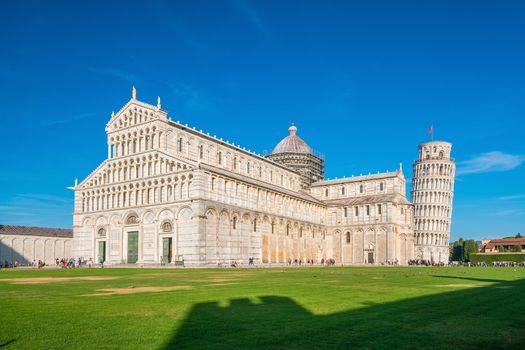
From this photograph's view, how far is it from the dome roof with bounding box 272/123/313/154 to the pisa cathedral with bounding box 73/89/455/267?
6.85 meters

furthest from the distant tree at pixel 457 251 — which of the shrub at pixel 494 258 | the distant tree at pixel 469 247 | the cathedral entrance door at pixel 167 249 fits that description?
the cathedral entrance door at pixel 167 249

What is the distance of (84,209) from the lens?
243ft

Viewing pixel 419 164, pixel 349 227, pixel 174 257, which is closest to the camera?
pixel 174 257

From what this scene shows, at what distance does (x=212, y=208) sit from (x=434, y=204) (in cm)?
7401

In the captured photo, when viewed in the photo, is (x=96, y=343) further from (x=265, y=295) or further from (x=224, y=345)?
(x=265, y=295)

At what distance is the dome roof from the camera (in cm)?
10619

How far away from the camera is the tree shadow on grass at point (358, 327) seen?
9891 millimetres

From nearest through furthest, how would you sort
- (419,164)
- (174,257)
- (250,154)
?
(174,257), (250,154), (419,164)

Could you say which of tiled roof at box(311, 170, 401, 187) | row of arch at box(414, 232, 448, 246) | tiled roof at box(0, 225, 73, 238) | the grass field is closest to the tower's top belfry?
row of arch at box(414, 232, 448, 246)

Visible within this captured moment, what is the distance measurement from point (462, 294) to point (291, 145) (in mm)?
87745

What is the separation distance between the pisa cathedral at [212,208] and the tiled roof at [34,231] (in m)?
12.2

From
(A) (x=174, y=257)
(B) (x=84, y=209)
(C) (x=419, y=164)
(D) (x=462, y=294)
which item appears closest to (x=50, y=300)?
(D) (x=462, y=294)

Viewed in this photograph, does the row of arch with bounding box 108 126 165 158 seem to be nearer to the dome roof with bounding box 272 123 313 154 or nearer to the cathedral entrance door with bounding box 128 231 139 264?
the cathedral entrance door with bounding box 128 231 139 264

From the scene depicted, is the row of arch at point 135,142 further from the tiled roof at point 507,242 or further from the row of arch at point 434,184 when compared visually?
the tiled roof at point 507,242
